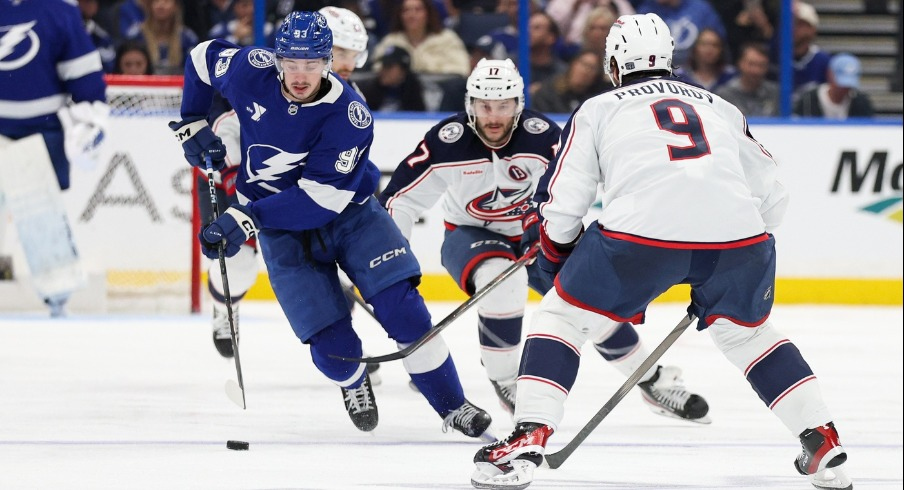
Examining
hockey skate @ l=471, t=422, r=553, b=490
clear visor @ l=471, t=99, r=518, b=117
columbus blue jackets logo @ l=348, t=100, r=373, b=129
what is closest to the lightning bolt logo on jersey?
clear visor @ l=471, t=99, r=518, b=117

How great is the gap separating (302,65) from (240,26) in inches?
158

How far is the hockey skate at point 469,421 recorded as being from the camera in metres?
4.07

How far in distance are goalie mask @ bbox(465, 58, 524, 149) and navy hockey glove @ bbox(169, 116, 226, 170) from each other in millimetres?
764

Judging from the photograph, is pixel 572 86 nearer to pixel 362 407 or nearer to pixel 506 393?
pixel 506 393

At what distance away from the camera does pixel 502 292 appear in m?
4.59

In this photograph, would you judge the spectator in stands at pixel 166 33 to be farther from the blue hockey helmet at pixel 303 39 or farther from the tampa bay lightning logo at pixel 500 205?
the blue hockey helmet at pixel 303 39

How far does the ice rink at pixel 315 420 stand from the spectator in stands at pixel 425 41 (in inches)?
61.1

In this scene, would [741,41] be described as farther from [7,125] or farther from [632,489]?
[632,489]

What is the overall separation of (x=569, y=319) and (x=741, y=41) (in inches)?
193

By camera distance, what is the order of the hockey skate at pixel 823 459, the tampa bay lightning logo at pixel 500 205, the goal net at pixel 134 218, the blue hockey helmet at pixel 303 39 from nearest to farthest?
the hockey skate at pixel 823 459 < the blue hockey helmet at pixel 303 39 < the tampa bay lightning logo at pixel 500 205 < the goal net at pixel 134 218

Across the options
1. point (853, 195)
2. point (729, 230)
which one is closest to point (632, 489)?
point (729, 230)

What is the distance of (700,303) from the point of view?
3.50m

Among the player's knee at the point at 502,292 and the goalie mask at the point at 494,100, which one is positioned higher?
the goalie mask at the point at 494,100

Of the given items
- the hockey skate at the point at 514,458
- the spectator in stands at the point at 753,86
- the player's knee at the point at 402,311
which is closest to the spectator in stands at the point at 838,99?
the spectator in stands at the point at 753,86
